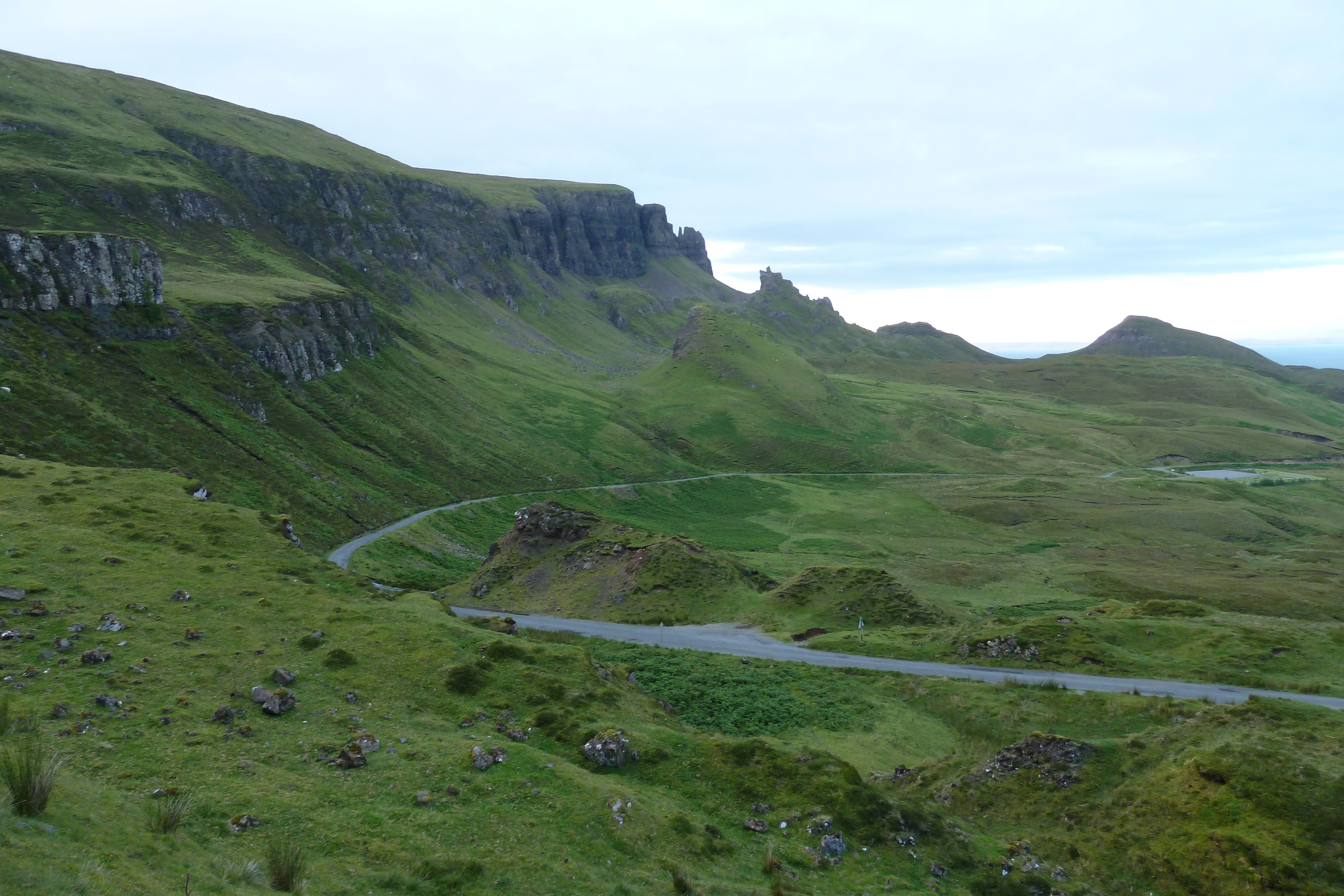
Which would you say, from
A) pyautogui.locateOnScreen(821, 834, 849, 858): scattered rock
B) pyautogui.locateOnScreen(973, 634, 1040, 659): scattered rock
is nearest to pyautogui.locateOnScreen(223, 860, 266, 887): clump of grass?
pyautogui.locateOnScreen(821, 834, 849, 858): scattered rock

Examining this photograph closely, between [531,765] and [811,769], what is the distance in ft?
39.9

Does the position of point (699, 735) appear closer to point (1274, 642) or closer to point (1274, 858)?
point (1274, 858)

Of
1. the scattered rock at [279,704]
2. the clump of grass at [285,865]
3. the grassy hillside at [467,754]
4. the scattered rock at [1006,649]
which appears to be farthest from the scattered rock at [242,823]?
the scattered rock at [1006,649]

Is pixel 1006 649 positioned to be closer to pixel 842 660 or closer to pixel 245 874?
pixel 842 660

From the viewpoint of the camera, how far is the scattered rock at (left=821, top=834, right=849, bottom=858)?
2797cm

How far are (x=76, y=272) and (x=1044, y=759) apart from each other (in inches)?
5572

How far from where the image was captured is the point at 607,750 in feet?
106

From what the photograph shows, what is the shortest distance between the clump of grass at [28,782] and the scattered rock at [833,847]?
940 inches

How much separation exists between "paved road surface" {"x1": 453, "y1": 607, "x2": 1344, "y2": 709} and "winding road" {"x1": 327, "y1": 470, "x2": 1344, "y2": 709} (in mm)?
71

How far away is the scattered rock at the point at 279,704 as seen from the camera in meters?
29.8

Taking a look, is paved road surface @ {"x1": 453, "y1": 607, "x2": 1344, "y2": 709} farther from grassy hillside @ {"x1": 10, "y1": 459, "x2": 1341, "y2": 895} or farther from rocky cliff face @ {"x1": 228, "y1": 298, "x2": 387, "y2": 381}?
rocky cliff face @ {"x1": 228, "y1": 298, "x2": 387, "y2": 381}

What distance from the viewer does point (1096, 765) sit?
121ft

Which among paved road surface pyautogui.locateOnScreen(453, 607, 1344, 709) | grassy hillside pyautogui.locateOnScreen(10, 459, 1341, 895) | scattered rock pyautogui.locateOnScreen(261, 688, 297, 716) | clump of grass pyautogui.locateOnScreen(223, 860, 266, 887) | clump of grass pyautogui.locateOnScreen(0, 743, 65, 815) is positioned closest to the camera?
clump of grass pyautogui.locateOnScreen(0, 743, 65, 815)

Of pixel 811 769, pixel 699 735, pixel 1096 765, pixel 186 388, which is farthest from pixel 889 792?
pixel 186 388
